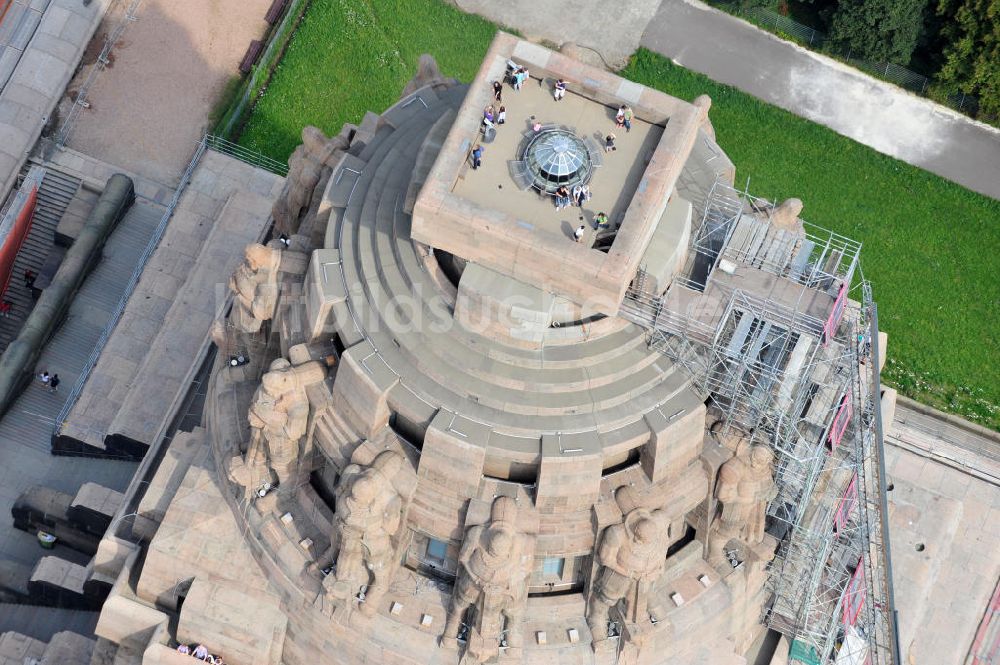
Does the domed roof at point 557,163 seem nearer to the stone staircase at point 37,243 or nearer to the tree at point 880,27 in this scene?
the stone staircase at point 37,243

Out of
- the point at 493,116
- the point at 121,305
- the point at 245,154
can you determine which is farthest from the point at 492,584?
the point at 245,154

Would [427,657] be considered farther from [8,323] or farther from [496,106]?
[8,323]

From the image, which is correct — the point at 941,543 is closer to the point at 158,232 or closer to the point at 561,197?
the point at 561,197

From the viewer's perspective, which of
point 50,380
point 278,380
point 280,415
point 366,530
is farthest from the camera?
point 50,380

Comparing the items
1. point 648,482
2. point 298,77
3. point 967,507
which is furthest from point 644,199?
point 298,77

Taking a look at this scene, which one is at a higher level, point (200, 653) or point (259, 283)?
point (259, 283)

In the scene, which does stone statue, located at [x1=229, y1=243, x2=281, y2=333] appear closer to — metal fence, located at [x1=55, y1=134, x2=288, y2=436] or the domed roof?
the domed roof
